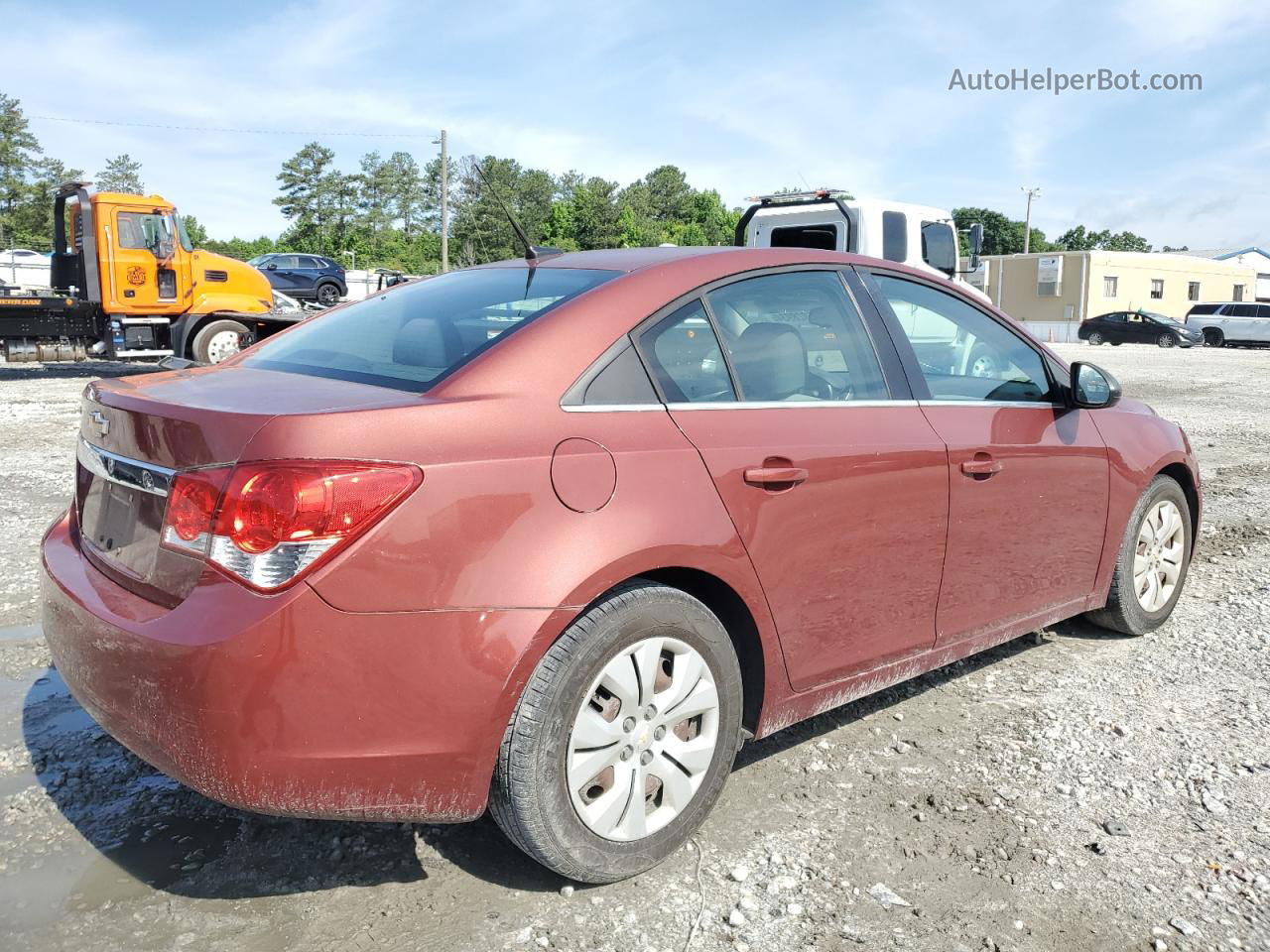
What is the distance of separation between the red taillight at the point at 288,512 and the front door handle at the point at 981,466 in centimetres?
195

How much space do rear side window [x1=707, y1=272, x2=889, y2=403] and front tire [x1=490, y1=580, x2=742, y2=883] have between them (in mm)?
745

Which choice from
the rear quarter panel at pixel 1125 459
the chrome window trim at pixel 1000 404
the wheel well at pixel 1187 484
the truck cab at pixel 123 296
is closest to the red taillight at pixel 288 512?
the chrome window trim at pixel 1000 404

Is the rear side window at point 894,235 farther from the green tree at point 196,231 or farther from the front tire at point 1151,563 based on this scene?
the green tree at point 196,231

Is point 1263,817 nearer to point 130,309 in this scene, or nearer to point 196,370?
point 196,370

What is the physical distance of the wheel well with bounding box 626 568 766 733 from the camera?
2650 mm

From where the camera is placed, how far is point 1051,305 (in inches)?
2119

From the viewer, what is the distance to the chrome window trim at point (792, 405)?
9.03ft

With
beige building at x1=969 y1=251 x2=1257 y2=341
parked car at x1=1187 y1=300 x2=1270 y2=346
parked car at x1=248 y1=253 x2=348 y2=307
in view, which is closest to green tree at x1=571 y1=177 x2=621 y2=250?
beige building at x1=969 y1=251 x2=1257 y2=341

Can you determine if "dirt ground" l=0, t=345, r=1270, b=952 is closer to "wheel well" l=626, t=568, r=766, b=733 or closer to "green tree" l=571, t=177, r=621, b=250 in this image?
"wheel well" l=626, t=568, r=766, b=733

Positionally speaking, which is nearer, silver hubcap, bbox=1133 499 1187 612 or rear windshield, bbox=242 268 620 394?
rear windshield, bbox=242 268 620 394

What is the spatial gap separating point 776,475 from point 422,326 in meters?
1.09

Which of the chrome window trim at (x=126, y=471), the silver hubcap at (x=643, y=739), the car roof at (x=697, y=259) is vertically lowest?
the silver hubcap at (x=643, y=739)

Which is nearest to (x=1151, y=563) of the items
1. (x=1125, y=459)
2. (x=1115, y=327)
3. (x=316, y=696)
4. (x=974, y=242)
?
(x=1125, y=459)

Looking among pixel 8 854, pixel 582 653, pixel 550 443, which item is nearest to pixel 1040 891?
pixel 582 653
